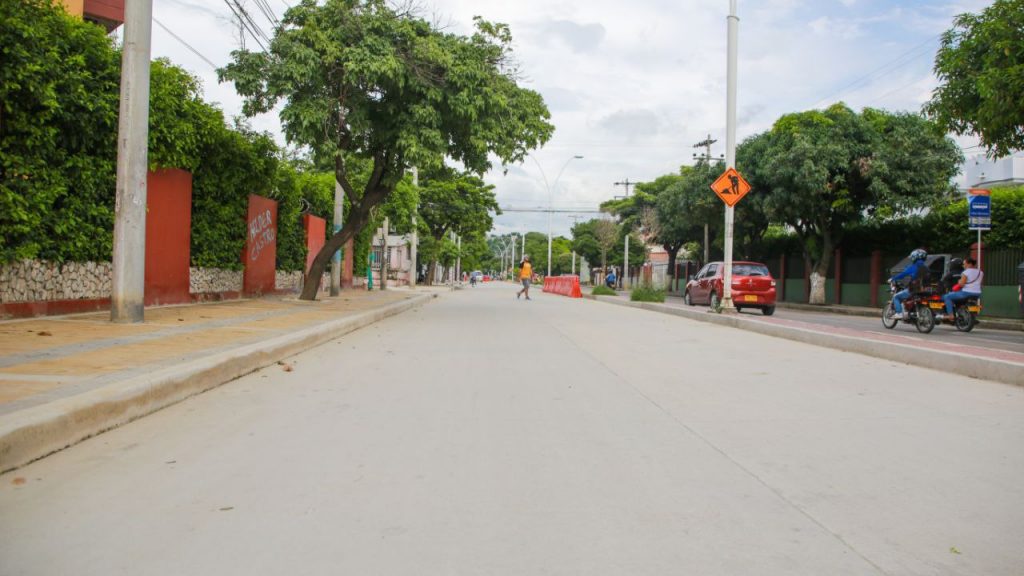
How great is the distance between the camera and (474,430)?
5277 millimetres

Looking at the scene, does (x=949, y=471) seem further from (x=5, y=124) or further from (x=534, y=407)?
(x=5, y=124)

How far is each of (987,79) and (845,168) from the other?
14174 mm

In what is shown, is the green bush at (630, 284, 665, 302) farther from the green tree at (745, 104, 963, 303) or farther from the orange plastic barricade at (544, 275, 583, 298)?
the orange plastic barricade at (544, 275, 583, 298)

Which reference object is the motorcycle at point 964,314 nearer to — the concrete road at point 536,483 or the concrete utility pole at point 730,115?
the concrete utility pole at point 730,115

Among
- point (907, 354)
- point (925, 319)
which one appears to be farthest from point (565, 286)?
point (907, 354)

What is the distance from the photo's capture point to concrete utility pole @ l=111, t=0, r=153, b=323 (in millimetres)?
9672

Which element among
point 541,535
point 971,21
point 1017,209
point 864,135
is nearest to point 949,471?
point 541,535

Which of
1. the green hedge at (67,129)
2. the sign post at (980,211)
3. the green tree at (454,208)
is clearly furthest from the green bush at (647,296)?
the green tree at (454,208)

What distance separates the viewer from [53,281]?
409 inches

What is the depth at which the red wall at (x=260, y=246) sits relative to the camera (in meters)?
18.0

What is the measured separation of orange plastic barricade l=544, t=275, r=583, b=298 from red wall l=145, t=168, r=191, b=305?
24.4 meters

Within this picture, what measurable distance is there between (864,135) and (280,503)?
94.6ft

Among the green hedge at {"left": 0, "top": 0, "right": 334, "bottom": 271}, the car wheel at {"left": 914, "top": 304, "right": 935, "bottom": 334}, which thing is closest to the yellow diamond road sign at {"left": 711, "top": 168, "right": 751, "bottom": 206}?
the car wheel at {"left": 914, "top": 304, "right": 935, "bottom": 334}

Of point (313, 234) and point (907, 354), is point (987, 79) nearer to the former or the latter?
point (907, 354)
